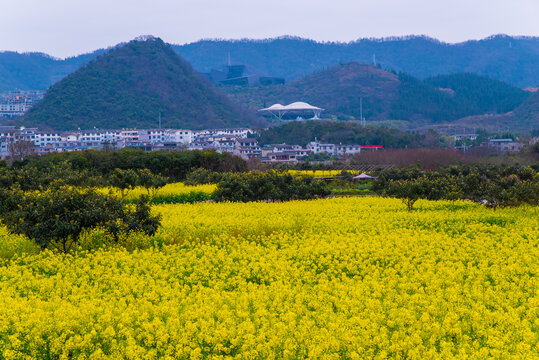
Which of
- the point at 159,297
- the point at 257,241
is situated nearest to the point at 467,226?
the point at 257,241

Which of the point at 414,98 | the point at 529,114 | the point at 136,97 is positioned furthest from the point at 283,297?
the point at 414,98

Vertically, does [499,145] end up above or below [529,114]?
below

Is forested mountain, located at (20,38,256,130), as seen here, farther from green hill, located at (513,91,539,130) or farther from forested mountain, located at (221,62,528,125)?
green hill, located at (513,91,539,130)

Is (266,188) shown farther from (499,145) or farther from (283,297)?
(499,145)

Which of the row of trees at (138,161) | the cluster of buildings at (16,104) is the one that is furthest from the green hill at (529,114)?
the cluster of buildings at (16,104)

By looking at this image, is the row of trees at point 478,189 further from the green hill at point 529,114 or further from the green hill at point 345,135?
the green hill at point 529,114

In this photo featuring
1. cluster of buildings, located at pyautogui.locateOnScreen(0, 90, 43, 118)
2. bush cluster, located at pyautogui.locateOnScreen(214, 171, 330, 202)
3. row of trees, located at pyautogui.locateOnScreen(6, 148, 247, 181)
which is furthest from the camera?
cluster of buildings, located at pyautogui.locateOnScreen(0, 90, 43, 118)

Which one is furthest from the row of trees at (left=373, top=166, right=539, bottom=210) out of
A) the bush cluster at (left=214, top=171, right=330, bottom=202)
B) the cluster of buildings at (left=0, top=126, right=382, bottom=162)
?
the cluster of buildings at (left=0, top=126, right=382, bottom=162)
